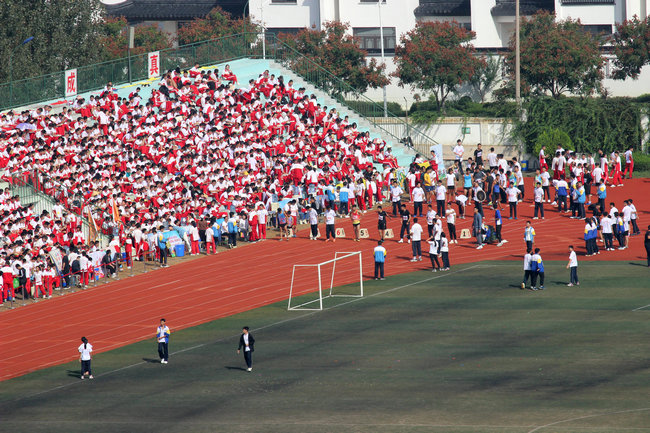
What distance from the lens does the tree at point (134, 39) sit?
75438 millimetres

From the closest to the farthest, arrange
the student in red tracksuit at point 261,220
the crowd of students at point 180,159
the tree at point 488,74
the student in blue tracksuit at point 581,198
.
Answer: the crowd of students at point 180,159
the student in blue tracksuit at point 581,198
the student in red tracksuit at point 261,220
the tree at point 488,74

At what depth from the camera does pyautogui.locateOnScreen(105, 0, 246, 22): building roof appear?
280ft

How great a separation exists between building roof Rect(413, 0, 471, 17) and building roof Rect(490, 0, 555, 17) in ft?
7.63

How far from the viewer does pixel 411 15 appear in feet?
258

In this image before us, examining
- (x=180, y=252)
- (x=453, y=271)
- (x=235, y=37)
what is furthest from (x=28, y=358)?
(x=235, y=37)

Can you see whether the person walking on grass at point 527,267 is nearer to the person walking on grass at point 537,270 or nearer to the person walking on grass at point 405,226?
the person walking on grass at point 537,270

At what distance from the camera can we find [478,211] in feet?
147

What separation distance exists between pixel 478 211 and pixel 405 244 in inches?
142

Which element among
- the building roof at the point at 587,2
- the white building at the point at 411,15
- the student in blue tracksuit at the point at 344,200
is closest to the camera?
the student in blue tracksuit at the point at 344,200

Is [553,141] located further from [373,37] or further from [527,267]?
[373,37]

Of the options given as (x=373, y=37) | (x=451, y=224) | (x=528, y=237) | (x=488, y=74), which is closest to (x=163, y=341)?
(x=528, y=237)

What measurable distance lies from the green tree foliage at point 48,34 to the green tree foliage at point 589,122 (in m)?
29.7

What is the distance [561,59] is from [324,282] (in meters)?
29.7

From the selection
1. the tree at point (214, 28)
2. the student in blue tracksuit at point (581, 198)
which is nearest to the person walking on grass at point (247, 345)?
the student in blue tracksuit at point (581, 198)
